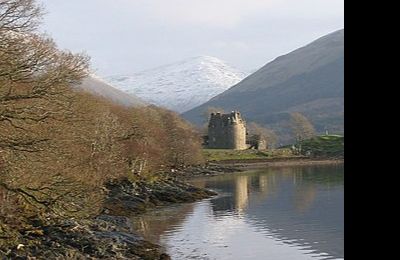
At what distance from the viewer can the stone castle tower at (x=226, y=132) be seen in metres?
119

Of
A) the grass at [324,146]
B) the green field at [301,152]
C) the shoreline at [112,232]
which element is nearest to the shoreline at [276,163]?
the green field at [301,152]

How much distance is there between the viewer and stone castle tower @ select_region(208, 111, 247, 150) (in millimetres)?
119250

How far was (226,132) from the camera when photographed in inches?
4695

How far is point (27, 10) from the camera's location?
18.0 meters

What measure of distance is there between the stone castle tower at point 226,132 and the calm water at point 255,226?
64.7m

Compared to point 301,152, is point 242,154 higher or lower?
lower

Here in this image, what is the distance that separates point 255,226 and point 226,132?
87.3 meters

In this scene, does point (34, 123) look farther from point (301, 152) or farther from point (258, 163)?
point (301, 152)

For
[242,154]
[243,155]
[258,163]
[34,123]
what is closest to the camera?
[34,123]

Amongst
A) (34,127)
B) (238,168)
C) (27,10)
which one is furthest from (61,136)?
(238,168)

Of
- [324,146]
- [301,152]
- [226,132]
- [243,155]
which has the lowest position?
[243,155]

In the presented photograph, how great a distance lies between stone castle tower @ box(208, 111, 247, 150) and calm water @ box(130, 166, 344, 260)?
212 ft

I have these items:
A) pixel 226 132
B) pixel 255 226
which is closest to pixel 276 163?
A: pixel 226 132
